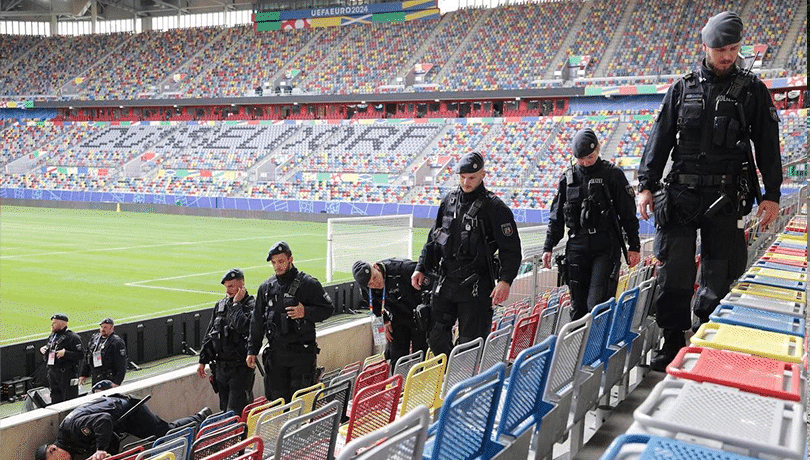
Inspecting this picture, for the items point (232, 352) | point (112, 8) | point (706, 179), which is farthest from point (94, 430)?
point (112, 8)

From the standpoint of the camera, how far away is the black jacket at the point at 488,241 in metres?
5.36

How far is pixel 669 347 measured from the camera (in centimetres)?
470

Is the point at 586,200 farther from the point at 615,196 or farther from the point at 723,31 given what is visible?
the point at 723,31

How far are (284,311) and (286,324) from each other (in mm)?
129

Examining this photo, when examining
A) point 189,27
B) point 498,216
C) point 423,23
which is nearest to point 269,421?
point 498,216

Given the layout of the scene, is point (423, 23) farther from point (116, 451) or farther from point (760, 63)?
point (116, 451)

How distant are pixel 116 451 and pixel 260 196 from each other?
1359 inches

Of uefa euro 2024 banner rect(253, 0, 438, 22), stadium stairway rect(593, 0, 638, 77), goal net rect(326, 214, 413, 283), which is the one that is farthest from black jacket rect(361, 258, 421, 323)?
uefa euro 2024 banner rect(253, 0, 438, 22)

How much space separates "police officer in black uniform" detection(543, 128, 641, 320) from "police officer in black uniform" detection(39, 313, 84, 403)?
23.3ft

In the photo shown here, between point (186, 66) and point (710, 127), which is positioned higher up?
point (186, 66)

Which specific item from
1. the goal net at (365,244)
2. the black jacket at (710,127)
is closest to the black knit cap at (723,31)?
the black jacket at (710,127)

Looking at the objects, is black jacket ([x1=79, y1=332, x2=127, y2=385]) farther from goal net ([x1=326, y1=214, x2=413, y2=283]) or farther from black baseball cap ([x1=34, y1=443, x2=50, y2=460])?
goal net ([x1=326, y1=214, x2=413, y2=283])

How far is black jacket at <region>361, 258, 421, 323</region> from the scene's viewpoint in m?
7.59

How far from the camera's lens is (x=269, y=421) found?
4.63 metres
